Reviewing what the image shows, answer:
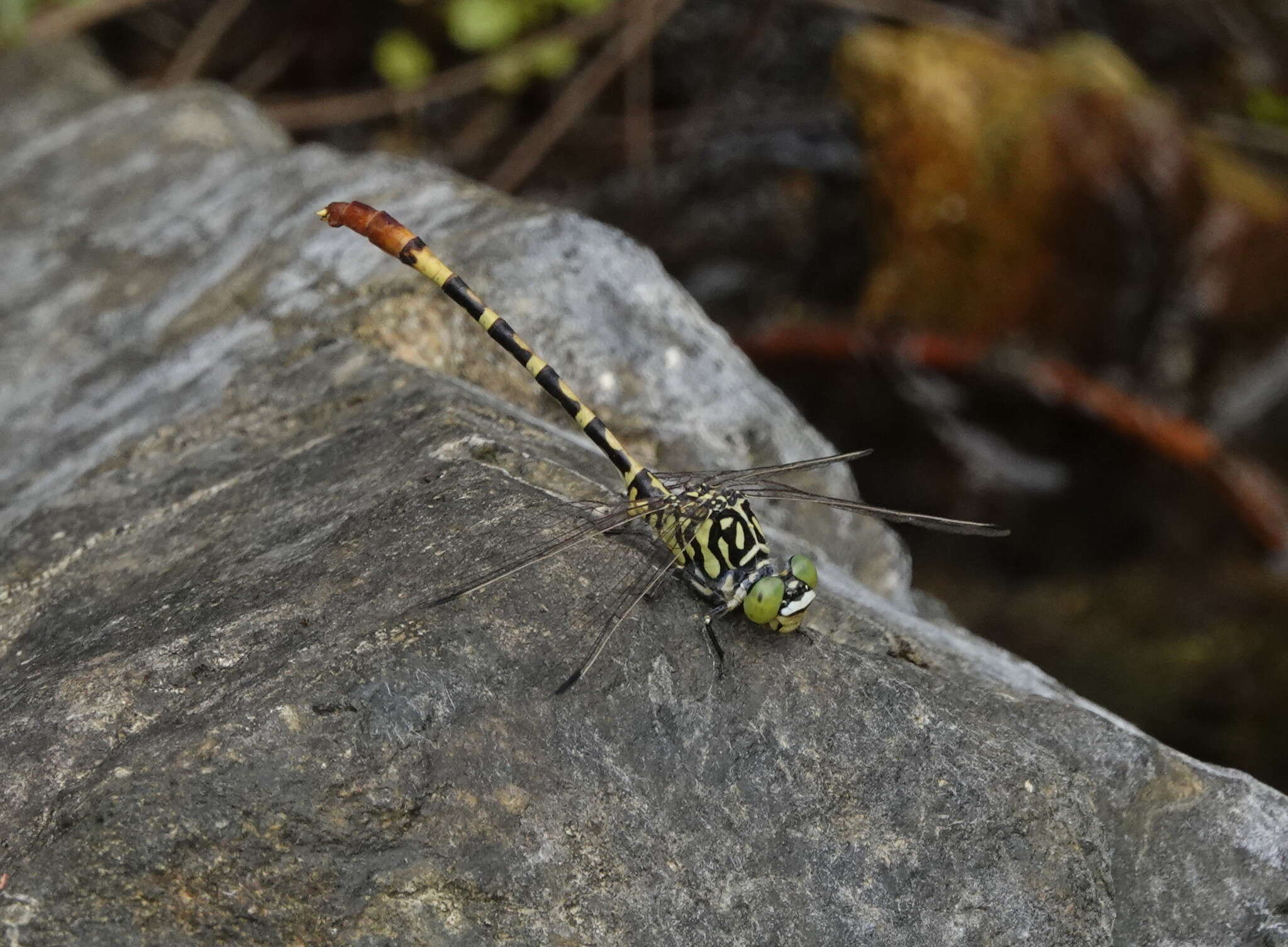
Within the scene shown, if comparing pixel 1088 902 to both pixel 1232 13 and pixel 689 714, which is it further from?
pixel 1232 13

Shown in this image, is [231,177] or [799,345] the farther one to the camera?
[799,345]

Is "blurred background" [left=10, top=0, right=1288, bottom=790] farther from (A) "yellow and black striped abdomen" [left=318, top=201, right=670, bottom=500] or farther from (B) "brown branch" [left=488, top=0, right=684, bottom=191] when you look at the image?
(A) "yellow and black striped abdomen" [left=318, top=201, right=670, bottom=500]

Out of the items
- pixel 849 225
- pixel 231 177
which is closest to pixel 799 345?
pixel 849 225

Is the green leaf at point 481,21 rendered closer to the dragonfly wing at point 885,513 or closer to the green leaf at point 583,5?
the green leaf at point 583,5

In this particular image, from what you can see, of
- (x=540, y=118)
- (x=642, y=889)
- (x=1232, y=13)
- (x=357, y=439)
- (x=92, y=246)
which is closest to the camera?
(x=642, y=889)

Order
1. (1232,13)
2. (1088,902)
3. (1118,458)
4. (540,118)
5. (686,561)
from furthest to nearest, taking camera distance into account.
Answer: (1232,13), (540,118), (1118,458), (686,561), (1088,902)

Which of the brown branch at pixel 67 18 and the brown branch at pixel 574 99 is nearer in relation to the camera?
the brown branch at pixel 67 18

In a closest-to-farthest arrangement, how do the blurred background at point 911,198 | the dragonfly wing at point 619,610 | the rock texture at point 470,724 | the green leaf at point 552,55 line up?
the rock texture at point 470,724, the dragonfly wing at point 619,610, the blurred background at point 911,198, the green leaf at point 552,55

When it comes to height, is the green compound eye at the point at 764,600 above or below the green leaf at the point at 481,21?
above

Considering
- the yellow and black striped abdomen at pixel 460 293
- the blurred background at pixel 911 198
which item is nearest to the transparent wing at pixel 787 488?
the yellow and black striped abdomen at pixel 460 293
